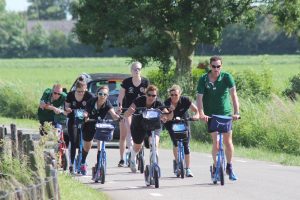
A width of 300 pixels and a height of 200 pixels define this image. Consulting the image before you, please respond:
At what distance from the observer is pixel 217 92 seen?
642 inches

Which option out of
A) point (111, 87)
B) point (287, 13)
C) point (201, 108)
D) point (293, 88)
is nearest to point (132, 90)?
point (201, 108)

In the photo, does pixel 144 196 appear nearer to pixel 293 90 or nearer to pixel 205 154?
pixel 205 154

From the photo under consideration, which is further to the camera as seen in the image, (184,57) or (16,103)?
(184,57)

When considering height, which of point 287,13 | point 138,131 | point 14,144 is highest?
point 287,13

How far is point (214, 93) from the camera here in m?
16.3

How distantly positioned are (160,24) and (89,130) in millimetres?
21023

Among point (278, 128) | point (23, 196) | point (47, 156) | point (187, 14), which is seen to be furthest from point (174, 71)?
point (23, 196)

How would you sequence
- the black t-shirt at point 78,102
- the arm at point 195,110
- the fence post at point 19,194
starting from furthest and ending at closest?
the black t-shirt at point 78,102
the arm at point 195,110
the fence post at point 19,194

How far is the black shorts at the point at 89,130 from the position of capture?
17.7 m

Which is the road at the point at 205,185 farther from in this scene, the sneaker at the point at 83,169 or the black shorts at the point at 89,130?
the black shorts at the point at 89,130

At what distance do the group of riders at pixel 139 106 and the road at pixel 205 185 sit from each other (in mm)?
375

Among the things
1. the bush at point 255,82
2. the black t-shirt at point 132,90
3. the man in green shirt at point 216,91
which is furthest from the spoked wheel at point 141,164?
the bush at point 255,82

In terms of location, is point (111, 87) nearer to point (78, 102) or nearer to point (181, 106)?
point (78, 102)

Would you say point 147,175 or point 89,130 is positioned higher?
point 89,130
